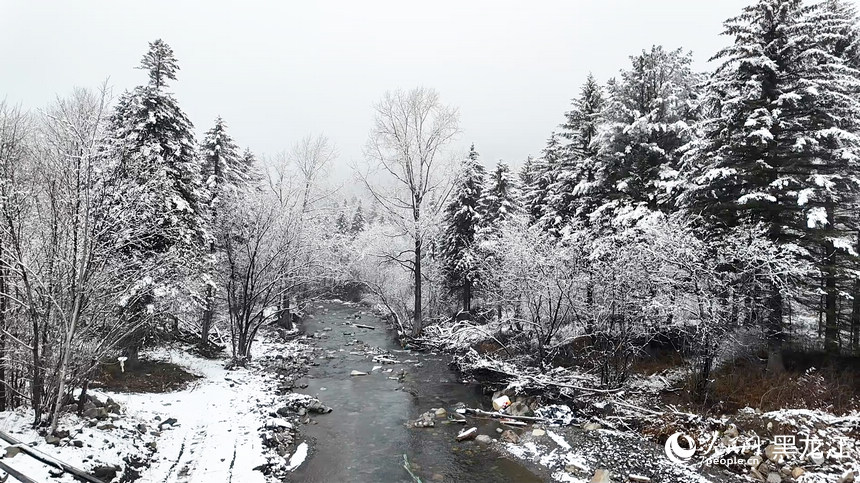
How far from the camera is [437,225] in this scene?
23.0 m

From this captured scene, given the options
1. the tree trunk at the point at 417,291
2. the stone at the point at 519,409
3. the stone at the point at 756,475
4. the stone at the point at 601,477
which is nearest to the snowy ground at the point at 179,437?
the stone at the point at 519,409

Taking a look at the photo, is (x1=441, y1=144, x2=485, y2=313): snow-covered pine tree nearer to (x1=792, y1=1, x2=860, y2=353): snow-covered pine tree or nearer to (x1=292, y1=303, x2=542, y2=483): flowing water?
(x1=292, y1=303, x2=542, y2=483): flowing water

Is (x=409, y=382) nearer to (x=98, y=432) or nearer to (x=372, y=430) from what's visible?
(x=372, y=430)

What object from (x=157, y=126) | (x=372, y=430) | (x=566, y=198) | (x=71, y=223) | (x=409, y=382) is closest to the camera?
(x=71, y=223)

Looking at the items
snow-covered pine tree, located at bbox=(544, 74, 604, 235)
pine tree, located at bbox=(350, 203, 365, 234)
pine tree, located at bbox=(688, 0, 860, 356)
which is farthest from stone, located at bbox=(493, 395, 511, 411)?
pine tree, located at bbox=(350, 203, 365, 234)

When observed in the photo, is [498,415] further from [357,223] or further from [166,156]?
[357,223]

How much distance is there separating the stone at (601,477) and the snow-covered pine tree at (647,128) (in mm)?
9629

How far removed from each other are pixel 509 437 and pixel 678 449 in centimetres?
384

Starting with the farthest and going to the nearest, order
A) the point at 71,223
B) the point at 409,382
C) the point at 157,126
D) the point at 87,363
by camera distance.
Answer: the point at 409,382, the point at 157,126, the point at 87,363, the point at 71,223

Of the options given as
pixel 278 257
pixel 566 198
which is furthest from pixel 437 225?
pixel 278 257

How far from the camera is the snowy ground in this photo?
25.3 ft

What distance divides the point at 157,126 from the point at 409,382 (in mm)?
13068

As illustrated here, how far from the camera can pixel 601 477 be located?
8.76m

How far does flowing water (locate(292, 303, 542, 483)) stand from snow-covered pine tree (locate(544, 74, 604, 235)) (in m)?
8.96
